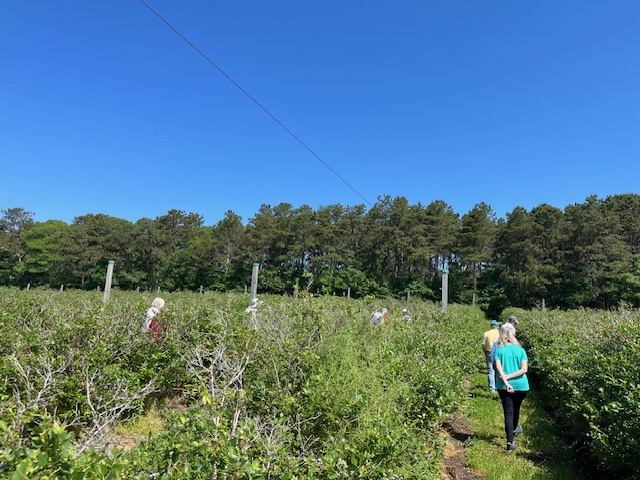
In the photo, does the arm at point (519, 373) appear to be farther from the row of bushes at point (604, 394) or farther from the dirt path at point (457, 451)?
the dirt path at point (457, 451)

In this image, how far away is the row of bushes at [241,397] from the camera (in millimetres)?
1769

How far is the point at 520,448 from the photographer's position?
4953 mm

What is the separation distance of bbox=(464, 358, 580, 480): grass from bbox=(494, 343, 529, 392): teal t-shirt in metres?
0.79

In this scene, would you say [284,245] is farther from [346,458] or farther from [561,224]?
[346,458]

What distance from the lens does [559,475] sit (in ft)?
13.5

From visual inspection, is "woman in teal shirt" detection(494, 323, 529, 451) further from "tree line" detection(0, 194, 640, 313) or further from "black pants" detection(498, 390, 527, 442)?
"tree line" detection(0, 194, 640, 313)

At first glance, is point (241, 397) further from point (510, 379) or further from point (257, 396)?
point (510, 379)

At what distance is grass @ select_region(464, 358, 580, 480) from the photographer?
4207 millimetres

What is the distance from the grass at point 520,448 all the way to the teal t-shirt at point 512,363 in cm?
79

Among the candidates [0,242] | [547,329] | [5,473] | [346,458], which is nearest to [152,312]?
[346,458]

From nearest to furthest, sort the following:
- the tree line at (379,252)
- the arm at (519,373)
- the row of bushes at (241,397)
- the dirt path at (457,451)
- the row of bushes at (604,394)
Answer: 1. the row of bushes at (241,397)
2. the row of bushes at (604,394)
3. the dirt path at (457,451)
4. the arm at (519,373)
5. the tree line at (379,252)

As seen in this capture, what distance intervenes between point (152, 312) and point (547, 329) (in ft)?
30.2

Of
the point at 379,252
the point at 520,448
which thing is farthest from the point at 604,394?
the point at 379,252

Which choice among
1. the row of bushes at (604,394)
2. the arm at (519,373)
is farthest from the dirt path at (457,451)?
the row of bushes at (604,394)
